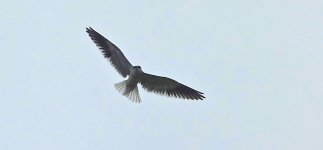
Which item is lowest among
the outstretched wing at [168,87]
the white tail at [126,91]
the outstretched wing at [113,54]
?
the white tail at [126,91]

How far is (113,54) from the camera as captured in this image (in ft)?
38.2

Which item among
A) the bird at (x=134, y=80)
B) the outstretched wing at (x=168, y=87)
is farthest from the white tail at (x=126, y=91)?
the outstretched wing at (x=168, y=87)

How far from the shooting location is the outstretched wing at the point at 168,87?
11.4 m

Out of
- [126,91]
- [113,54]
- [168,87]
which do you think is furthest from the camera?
[168,87]

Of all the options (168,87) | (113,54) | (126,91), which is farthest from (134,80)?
(168,87)

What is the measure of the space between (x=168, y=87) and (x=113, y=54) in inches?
71.8

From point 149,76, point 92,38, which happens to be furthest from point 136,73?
point 92,38

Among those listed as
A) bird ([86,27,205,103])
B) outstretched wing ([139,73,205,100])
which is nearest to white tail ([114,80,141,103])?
bird ([86,27,205,103])

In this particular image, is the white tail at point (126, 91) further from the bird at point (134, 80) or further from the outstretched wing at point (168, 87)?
the outstretched wing at point (168, 87)

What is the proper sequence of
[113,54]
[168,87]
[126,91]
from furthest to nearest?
[168,87] < [113,54] < [126,91]

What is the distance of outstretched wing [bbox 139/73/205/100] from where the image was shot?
11.4 metres

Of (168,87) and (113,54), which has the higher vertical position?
(113,54)

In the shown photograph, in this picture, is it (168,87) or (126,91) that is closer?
(126,91)

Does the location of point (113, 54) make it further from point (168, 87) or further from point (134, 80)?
point (168, 87)
